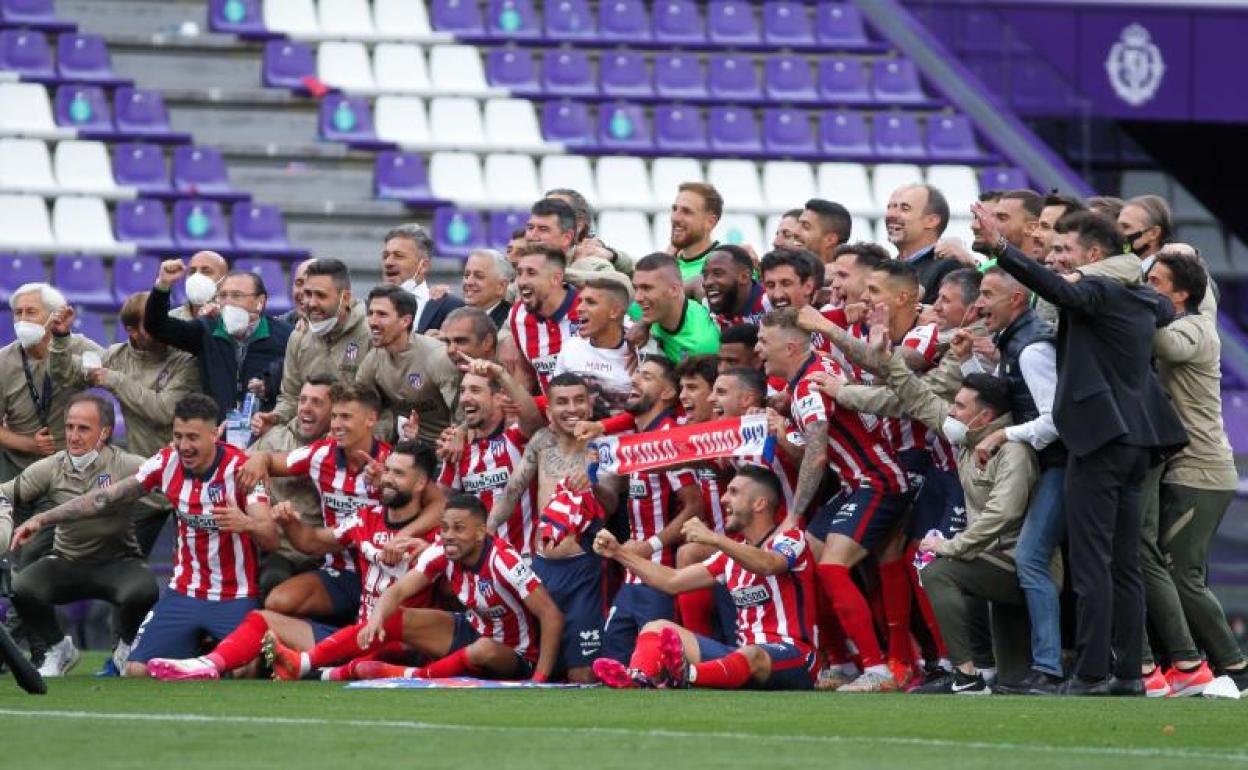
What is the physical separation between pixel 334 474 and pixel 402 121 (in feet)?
30.5

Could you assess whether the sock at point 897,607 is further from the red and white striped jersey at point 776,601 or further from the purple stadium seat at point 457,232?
the purple stadium seat at point 457,232

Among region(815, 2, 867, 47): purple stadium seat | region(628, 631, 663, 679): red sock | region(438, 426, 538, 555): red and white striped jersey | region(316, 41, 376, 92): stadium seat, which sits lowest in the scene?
region(628, 631, 663, 679): red sock

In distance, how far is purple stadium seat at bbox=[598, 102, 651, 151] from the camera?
20.0 metres

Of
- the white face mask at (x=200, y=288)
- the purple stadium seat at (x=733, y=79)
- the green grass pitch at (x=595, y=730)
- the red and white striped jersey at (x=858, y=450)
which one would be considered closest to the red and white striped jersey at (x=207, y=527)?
the white face mask at (x=200, y=288)

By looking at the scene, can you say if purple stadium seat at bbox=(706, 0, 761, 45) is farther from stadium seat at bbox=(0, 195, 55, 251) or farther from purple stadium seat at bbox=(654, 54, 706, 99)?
stadium seat at bbox=(0, 195, 55, 251)

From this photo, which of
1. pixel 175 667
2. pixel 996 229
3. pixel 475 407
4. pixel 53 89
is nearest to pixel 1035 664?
pixel 996 229

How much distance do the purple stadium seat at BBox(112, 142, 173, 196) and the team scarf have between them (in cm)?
913

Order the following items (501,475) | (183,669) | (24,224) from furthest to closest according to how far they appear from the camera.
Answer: (24,224)
(501,475)
(183,669)

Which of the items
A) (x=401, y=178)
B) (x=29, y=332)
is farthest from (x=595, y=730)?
(x=401, y=178)

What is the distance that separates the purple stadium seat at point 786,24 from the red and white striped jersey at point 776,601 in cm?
1198

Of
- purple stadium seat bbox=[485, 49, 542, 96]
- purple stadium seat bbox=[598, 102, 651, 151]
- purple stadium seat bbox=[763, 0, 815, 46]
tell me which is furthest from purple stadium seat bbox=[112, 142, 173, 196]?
purple stadium seat bbox=[763, 0, 815, 46]

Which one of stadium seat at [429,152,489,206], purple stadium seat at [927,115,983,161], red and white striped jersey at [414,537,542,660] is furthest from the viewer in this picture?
purple stadium seat at [927,115,983,161]

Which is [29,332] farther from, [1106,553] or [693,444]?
[1106,553]

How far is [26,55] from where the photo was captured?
1895 centimetres
